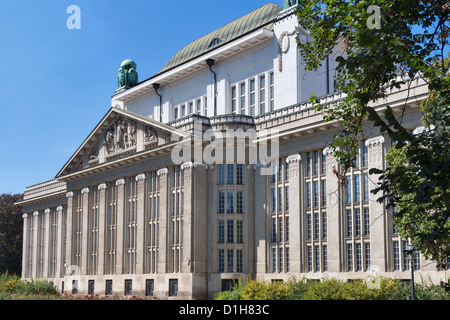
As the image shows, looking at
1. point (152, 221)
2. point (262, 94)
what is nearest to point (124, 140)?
point (152, 221)

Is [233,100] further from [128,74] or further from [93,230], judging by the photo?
[93,230]

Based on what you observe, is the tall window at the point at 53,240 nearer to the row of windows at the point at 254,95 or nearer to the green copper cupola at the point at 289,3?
the row of windows at the point at 254,95

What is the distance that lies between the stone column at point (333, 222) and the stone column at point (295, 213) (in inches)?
104

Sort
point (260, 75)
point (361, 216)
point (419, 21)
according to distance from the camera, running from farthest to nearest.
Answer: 1. point (260, 75)
2. point (361, 216)
3. point (419, 21)

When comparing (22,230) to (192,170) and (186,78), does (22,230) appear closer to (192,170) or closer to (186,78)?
(186,78)

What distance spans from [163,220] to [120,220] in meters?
7.08

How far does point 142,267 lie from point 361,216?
69.2ft

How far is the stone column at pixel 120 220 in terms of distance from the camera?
→ 55.4 metres

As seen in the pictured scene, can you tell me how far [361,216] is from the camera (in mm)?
39625

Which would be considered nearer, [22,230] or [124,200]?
[124,200]

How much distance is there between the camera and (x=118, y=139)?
188ft

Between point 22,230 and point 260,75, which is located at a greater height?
point 260,75

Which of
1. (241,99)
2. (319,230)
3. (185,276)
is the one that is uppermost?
(241,99)

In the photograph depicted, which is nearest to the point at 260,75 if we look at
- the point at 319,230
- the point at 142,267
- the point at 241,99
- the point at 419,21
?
the point at 241,99
